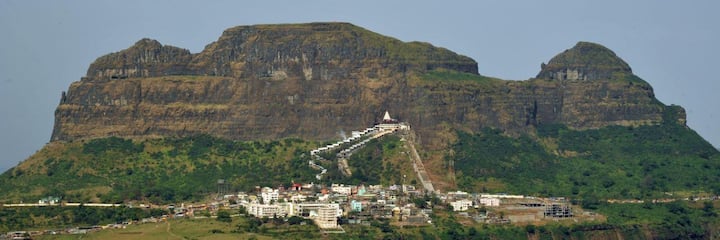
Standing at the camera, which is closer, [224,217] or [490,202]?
[224,217]

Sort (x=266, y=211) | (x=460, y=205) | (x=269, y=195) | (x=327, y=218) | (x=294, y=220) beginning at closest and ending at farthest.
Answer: (x=327, y=218), (x=294, y=220), (x=266, y=211), (x=269, y=195), (x=460, y=205)

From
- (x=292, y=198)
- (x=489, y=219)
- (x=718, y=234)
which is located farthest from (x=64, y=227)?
(x=718, y=234)

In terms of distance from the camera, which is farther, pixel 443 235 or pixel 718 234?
pixel 718 234

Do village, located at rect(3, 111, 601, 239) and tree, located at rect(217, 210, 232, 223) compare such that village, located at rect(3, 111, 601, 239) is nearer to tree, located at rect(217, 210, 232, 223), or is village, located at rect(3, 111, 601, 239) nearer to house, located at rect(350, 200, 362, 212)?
house, located at rect(350, 200, 362, 212)

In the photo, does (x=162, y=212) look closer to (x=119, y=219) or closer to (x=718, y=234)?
(x=119, y=219)

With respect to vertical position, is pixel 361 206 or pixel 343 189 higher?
pixel 343 189

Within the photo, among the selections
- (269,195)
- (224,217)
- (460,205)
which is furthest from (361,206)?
(224,217)

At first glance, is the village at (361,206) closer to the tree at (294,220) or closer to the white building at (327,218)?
the white building at (327,218)

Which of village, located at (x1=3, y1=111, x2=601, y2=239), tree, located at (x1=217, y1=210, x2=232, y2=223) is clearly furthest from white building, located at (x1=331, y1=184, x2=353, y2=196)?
tree, located at (x1=217, y1=210, x2=232, y2=223)

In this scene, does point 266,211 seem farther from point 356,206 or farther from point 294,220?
point 356,206
